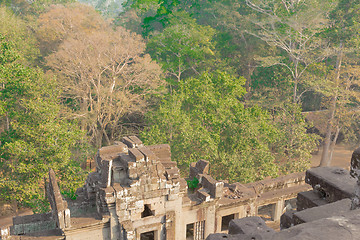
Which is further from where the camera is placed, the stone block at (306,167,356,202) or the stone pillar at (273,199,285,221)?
the stone pillar at (273,199,285,221)

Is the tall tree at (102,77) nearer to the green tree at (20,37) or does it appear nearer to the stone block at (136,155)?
the green tree at (20,37)

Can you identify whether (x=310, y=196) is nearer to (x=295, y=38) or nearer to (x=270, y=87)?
(x=295, y=38)

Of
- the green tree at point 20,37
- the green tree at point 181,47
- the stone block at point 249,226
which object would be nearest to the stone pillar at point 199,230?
the stone block at point 249,226

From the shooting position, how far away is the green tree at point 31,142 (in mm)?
18844

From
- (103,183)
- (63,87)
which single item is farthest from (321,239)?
(63,87)

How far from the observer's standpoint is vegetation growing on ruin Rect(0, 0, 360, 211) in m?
19.7

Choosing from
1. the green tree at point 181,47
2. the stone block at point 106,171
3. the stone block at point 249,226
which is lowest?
the stone block at point 106,171

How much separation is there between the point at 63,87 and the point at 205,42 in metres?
17.1

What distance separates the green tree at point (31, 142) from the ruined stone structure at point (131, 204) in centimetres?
458

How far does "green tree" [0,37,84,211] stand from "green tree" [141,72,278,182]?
5.56 metres

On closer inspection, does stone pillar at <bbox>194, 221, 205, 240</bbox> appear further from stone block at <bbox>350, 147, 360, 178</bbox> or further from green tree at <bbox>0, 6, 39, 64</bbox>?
green tree at <bbox>0, 6, 39, 64</bbox>

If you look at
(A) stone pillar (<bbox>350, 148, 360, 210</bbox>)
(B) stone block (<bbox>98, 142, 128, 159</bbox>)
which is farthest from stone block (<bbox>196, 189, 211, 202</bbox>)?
(A) stone pillar (<bbox>350, 148, 360, 210</bbox>)

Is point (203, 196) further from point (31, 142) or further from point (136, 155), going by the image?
point (31, 142)

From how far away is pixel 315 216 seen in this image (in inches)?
141
